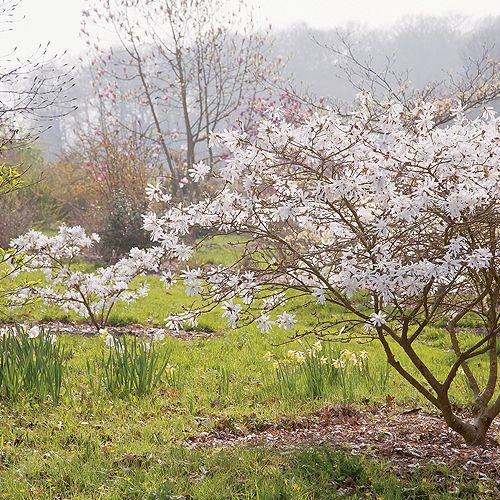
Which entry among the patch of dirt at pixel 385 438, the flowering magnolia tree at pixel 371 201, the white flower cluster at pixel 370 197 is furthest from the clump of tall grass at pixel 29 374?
the white flower cluster at pixel 370 197

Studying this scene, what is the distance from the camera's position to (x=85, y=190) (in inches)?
840

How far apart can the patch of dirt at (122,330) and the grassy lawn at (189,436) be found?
3.69 ft

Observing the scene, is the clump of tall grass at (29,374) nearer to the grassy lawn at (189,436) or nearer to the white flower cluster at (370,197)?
the grassy lawn at (189,436)

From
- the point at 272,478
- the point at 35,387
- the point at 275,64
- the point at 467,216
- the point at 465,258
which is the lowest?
the point at 272,478

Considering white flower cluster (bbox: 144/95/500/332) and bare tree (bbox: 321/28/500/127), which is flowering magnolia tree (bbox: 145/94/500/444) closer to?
white flower cluster (bbox: 144/95/500/332)

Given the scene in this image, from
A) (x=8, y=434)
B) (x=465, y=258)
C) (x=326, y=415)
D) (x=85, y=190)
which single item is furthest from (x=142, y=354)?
(x=85, y=190)

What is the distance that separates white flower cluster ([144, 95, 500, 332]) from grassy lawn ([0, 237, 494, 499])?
3.21ft

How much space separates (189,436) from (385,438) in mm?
1533

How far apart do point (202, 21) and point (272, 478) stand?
1952 centimetres

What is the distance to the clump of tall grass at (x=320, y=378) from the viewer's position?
5621 mm

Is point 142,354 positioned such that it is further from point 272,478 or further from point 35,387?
point 272,478

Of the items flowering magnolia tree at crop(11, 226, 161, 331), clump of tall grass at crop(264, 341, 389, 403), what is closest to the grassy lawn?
clump of tall grass at crop(264, 341, 389, 403)

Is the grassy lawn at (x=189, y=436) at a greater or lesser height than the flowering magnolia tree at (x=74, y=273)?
lesser

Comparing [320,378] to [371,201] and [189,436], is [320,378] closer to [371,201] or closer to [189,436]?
[189,436]
